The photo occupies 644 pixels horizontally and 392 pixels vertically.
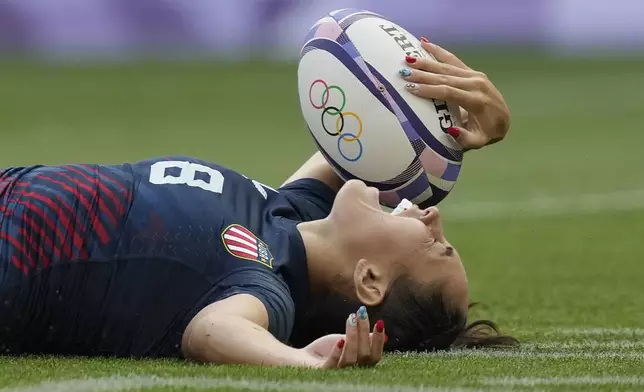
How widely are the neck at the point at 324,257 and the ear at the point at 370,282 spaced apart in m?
0.06

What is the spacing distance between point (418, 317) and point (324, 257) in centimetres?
38

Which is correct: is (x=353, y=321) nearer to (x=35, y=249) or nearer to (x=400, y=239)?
(x=400, y=239)

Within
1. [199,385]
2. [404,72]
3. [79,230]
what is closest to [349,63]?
[404,72]

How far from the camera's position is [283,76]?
75.2ft

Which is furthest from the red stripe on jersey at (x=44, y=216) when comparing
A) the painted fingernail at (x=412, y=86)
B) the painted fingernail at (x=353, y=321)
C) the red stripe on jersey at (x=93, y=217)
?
the painted fingernail at (x=412, y=86)

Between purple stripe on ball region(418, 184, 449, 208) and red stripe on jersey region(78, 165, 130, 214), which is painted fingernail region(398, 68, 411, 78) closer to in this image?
purple stripe on ball region(418, 184, 449, 208)

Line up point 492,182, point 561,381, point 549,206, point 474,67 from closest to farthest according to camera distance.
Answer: point 561,381 → point 549,206 → point 492,182 → point 474,67

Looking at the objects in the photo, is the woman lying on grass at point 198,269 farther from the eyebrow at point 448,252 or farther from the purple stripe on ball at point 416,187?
the purple stripe on ball at point 416,187

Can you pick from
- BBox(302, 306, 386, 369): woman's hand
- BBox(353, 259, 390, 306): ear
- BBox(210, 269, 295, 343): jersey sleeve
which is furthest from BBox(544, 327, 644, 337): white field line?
BBox(302, 306, 386, 369): woman's hand

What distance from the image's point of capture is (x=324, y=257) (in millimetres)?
4496

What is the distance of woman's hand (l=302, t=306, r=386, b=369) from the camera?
3.75 m

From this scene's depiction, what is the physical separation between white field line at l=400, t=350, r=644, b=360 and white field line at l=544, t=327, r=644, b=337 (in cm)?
45

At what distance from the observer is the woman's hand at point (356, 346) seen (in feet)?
12.3

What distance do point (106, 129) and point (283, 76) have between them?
7429 mm
